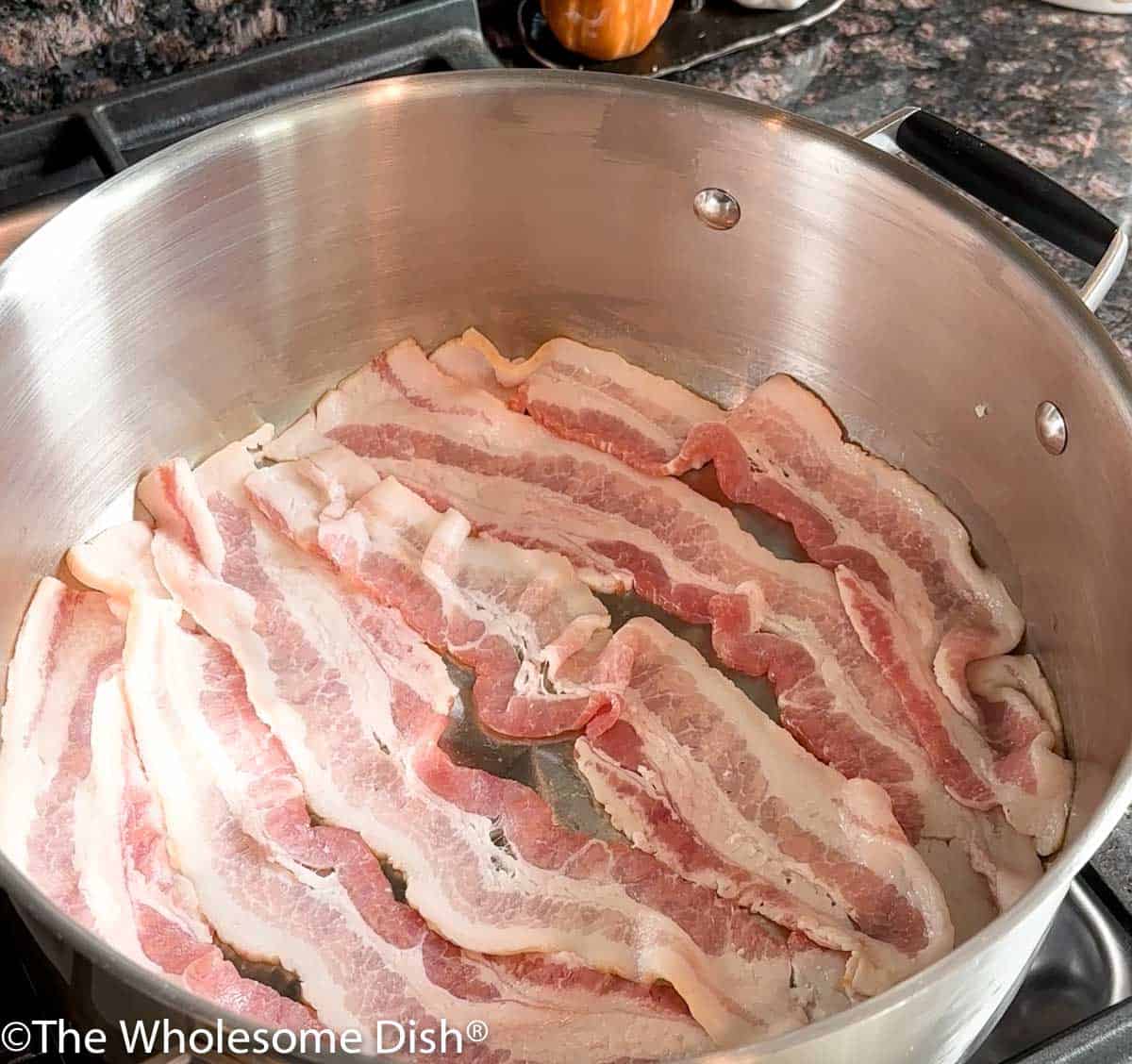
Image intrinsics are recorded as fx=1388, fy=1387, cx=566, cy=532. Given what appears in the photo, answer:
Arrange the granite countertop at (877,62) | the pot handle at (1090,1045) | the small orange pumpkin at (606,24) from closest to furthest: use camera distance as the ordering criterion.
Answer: the pot handle at (1090,1045)
the granite countertop at (877,62)
the small orange pumpkin at (606,24)

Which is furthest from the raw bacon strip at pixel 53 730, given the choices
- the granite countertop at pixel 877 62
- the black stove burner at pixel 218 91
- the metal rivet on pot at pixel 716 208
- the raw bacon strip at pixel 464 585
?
the metal rivet on pot at pixel 716 208

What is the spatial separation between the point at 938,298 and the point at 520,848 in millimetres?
641

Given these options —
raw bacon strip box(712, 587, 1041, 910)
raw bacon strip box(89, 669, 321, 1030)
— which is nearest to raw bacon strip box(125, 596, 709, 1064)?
raw bacon strip box(89, 669, 321, 1030)

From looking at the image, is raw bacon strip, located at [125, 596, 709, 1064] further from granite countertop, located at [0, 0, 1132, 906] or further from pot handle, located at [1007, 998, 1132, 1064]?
granite countertop, located at [0, 0, 1132, 906]

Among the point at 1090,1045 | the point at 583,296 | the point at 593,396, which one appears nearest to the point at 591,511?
the point at 593,396

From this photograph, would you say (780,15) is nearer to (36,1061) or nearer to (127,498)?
(127,498)

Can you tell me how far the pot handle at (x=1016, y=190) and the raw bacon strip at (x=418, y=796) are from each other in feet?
2.03

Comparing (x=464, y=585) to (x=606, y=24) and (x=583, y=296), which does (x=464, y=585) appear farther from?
(x=606, y=24)

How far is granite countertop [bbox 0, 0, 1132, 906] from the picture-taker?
1.43 metres

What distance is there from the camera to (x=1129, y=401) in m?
1.09

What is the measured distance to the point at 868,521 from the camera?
1408 millimetres

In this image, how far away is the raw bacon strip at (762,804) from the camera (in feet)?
3.67

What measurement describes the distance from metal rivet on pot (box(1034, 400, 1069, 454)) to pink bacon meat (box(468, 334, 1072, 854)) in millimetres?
170

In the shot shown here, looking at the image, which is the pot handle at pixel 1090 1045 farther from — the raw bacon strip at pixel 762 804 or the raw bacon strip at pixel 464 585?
the raw bacon strip at pixel 464 585
